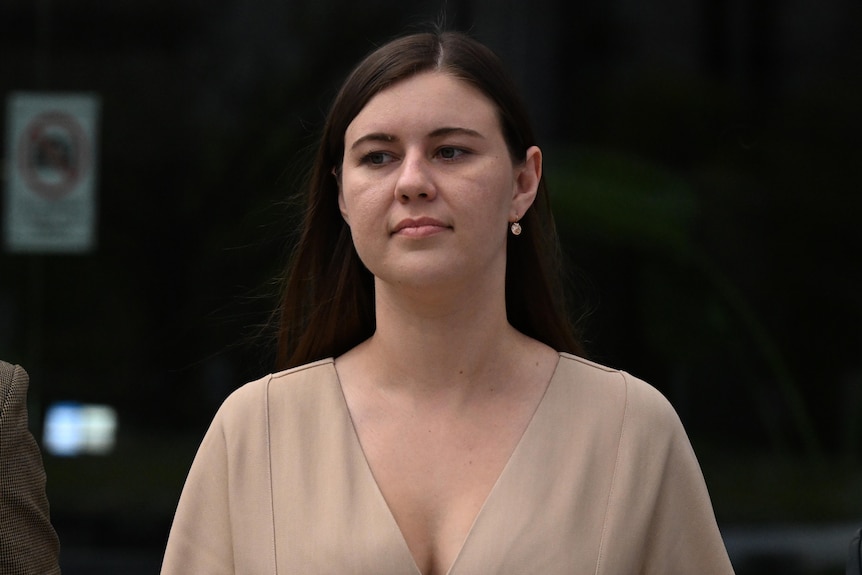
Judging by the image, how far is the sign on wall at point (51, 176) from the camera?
18.8 feet

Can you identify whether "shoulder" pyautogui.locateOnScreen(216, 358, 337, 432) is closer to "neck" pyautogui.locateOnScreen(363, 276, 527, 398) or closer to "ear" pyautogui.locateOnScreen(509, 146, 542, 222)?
"neck" pyautogui.locateOnScreen(363, 276, 527, 398)

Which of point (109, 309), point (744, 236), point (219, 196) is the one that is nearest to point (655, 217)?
point (744, 236)

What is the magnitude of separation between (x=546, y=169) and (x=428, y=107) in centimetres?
319

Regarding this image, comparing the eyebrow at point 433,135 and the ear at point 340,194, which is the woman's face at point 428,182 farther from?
the ear at point 340,194

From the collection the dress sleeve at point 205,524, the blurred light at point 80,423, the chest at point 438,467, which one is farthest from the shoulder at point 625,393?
the blurred light at point 80,423

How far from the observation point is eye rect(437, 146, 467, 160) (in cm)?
259

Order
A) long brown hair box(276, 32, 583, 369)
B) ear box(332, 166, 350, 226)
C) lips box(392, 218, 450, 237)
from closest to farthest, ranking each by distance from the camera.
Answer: lips box(392, 218, 450, 237), ear box(332, 166, 350, 226), long brown hair box(276, 32, 583, 369)

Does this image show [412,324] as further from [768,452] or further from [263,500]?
[768,452]

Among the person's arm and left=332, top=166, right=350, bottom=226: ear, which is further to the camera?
left=332, top=166, right=350, bottom=226: ear

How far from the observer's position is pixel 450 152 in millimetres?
2590

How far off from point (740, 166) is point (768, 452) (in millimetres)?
1114

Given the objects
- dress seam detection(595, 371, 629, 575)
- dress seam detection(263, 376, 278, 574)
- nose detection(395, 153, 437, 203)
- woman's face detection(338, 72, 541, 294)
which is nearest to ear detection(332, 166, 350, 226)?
woman's face detection(338, 72, 541, 294)

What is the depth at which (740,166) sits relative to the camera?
5.73 meters

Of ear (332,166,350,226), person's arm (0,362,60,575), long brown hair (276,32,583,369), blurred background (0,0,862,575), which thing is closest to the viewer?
person's arm (0,362,60,575)
